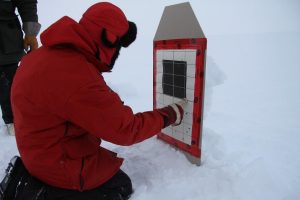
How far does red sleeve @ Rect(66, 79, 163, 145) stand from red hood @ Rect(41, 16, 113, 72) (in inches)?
6.0

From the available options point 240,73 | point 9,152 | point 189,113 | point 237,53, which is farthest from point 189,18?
point 237,53

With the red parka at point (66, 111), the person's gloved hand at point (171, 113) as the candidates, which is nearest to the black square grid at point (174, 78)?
the person's gloved hand at point (171, 113)

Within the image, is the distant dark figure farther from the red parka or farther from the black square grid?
the black square grid

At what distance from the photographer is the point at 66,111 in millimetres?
994

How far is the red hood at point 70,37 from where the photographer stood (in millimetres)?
998

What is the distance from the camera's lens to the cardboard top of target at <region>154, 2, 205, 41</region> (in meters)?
1.38

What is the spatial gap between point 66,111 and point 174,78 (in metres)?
0.79

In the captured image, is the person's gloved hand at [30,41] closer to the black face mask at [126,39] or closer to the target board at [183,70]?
the target board at [183,70]

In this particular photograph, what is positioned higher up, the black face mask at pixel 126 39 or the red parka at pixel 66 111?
the black face mask at pixel 126 39

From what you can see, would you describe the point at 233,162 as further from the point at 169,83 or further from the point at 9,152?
the point at 9,152

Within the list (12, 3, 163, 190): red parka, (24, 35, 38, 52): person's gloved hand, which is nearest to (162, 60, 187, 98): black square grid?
(12, 3, 163, 190): red parka

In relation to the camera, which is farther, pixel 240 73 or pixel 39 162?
pixel 240 73

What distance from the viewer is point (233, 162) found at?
1586 millimetres

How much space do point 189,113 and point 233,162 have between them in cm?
41
